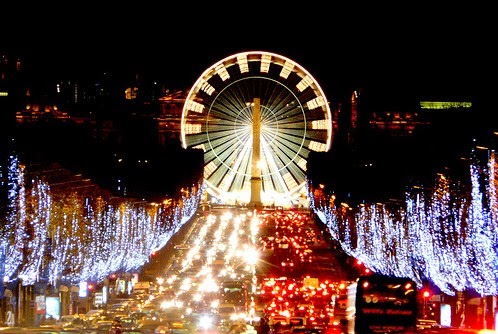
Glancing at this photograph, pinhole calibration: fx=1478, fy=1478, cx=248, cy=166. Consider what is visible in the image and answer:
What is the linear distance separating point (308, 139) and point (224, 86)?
35.9 feet

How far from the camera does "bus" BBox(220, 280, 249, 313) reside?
3024 inches

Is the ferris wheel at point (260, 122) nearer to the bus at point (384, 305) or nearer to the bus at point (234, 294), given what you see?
the bus at point (234, 294)

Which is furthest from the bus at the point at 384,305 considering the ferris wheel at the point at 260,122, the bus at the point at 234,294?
the ferris wheel at the point at 260,122

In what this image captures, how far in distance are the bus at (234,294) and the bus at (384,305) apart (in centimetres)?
2446

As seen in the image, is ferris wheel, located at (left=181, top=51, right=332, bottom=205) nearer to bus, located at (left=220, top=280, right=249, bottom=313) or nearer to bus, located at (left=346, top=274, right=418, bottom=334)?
bus, located at (left=220, top=280, right=249, bottom=313)

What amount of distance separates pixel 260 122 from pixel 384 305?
332 feet

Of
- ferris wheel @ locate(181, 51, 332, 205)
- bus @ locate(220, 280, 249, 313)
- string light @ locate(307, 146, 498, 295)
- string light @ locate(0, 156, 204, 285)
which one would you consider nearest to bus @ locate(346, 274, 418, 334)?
string light @ locate(307, 146, 498, 295)

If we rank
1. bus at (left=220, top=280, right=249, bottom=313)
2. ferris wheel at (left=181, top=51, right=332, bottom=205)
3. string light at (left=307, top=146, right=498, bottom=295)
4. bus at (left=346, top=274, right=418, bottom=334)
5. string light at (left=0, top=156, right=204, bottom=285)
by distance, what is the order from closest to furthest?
1. bus at (left=346, top=274, right=418, bottom=334)
2. string light at (left=307, top=146, right=498, bottom=295)
3. string light at (left=0, top=156, right=204, bottom=285)
4. bus at (left=220, top=280, right=249, bottom=313)
5. ferris wheel at (left=181, top=51, right=332, bottom=205)

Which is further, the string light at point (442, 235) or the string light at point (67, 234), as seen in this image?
the string light at point (67, 234)

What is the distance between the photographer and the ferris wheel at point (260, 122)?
485 feet

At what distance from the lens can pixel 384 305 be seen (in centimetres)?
5097

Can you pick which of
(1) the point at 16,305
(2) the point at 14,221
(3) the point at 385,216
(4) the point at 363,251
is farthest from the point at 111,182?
(2) the point at 14,221

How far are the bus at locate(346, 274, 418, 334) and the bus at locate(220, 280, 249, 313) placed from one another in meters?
24.5

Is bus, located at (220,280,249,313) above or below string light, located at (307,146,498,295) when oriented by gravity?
below
